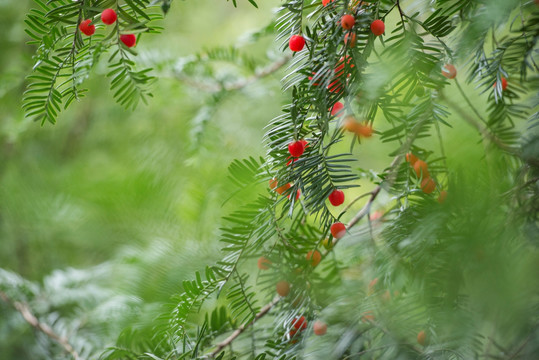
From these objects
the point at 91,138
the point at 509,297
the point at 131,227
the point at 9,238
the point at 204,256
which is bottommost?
the point at 509,297

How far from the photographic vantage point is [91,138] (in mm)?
1328

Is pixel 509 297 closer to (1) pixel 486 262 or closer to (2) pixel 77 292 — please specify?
(1) pixel 486 262

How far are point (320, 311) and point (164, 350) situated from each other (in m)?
0.15

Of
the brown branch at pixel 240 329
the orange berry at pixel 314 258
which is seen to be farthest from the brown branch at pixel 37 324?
the orange berry at pixel 314 258

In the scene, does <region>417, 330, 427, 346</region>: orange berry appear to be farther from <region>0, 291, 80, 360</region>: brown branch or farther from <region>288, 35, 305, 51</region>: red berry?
<region>0, 291, 80, 360</region>: brown branch

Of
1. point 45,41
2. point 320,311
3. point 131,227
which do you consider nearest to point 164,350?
point 320,311

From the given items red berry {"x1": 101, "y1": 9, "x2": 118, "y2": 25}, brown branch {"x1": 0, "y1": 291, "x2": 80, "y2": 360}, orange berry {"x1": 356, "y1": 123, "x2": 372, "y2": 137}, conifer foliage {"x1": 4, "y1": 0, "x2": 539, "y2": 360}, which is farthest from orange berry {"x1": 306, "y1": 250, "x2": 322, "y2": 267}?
brown branch {"x1": 0, "y1": 291, "x2": 80, "y2": 360}

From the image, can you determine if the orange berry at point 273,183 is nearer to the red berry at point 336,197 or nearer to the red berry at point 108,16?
the red berry at point 336,197

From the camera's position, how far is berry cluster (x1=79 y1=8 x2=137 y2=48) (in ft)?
0.82

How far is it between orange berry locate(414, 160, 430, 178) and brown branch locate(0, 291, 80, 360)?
48 centimetres

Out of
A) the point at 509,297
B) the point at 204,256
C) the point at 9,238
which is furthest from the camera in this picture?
the point at 9,238

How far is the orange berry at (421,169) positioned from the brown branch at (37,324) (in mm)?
475

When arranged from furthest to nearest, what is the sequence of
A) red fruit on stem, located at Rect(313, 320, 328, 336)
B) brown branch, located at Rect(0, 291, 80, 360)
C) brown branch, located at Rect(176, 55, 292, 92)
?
brown branch, located at Rect(176, 55, 292, 92) < brown branch, located at Rect(0, 291, 80, 360) < red fruit on stem, located at Rect(313, 320, 328, 336)

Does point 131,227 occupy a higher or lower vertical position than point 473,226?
higher
